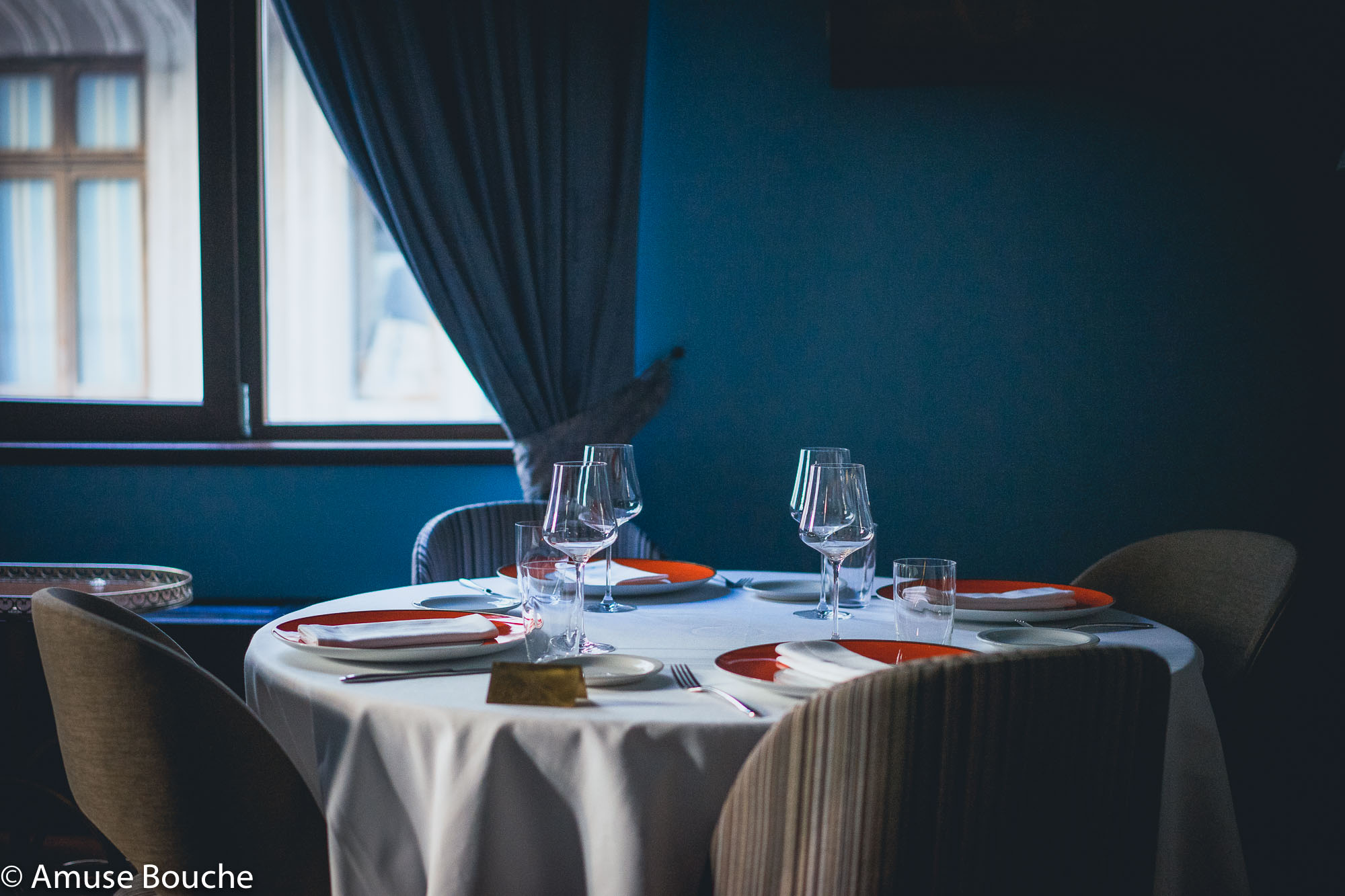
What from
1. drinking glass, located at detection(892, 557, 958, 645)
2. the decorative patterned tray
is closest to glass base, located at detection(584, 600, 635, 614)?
drinking glass, located at detection(892, 557, 958, 645)

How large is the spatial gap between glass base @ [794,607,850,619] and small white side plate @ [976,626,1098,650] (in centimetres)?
24

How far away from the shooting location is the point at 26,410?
2818mm

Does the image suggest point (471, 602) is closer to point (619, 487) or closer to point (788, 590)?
point (619, 487)

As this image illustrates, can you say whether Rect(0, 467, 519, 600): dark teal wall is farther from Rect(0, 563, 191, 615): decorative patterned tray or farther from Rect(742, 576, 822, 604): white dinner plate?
Rect(742, 576, 822, 604): white dinner plate

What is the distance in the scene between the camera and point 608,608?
1.50 metres

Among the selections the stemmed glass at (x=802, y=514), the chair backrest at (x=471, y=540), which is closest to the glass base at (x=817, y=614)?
the stemmed glass at (x=802, y=514)

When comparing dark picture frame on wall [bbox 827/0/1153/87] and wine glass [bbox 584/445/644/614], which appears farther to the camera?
dark picture frame on wall [bbox 827/0/1153/87]

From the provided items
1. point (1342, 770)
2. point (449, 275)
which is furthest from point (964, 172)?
point (1342, 770)

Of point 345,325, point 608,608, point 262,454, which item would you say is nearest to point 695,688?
point 608,608

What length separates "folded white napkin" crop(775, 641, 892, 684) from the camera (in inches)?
41.1

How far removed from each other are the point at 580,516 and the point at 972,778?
630mm

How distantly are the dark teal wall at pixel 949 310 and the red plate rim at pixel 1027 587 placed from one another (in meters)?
0.86

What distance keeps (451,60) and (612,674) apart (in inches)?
81.3

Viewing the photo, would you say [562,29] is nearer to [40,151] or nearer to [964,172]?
[964,172]
